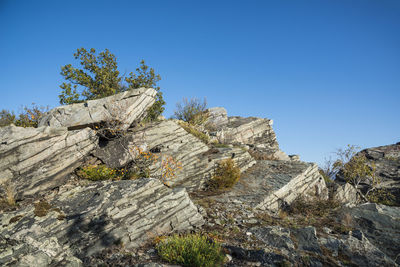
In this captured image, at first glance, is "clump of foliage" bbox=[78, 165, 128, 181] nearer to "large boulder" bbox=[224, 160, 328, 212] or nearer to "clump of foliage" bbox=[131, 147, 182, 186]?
"clump of foliage" bbox=[131, 147, 182, 186]

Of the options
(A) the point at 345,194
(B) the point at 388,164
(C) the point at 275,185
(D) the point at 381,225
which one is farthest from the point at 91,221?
(B) the point at 388,164

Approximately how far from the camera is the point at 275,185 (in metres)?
16.6

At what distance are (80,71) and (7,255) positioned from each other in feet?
75.2

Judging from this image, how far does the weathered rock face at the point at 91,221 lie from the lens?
26.2 ft

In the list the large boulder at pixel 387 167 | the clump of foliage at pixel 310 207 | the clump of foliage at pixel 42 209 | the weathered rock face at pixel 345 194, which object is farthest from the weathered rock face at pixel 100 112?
the large boulder at pixel 387 167

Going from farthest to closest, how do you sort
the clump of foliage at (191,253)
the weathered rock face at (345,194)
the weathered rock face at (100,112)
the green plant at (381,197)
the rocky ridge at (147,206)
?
the green plant at (381,197) < the weathered rock face at (345,194) < the weathered rock face at (100,112) < the rocky ridge at (147,206) < the clump of foliage at (191,253)

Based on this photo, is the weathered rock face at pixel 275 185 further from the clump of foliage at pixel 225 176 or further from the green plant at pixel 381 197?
the green plant at pixel 381 197

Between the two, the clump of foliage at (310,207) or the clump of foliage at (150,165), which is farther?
the clump of foliage at (150,165)

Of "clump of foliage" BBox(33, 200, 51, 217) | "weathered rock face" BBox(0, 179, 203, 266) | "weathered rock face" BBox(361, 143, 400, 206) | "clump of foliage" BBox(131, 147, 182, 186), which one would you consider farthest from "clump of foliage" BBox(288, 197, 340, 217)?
"weathered rock face" BBox(361, 143, 400, 206)

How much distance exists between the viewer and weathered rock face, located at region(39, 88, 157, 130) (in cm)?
1527

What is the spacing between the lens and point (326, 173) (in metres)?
29.5

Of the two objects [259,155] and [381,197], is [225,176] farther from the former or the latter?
[381,197]

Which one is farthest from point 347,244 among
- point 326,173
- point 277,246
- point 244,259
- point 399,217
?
point 326,173

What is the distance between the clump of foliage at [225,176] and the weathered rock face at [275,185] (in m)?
0.54
